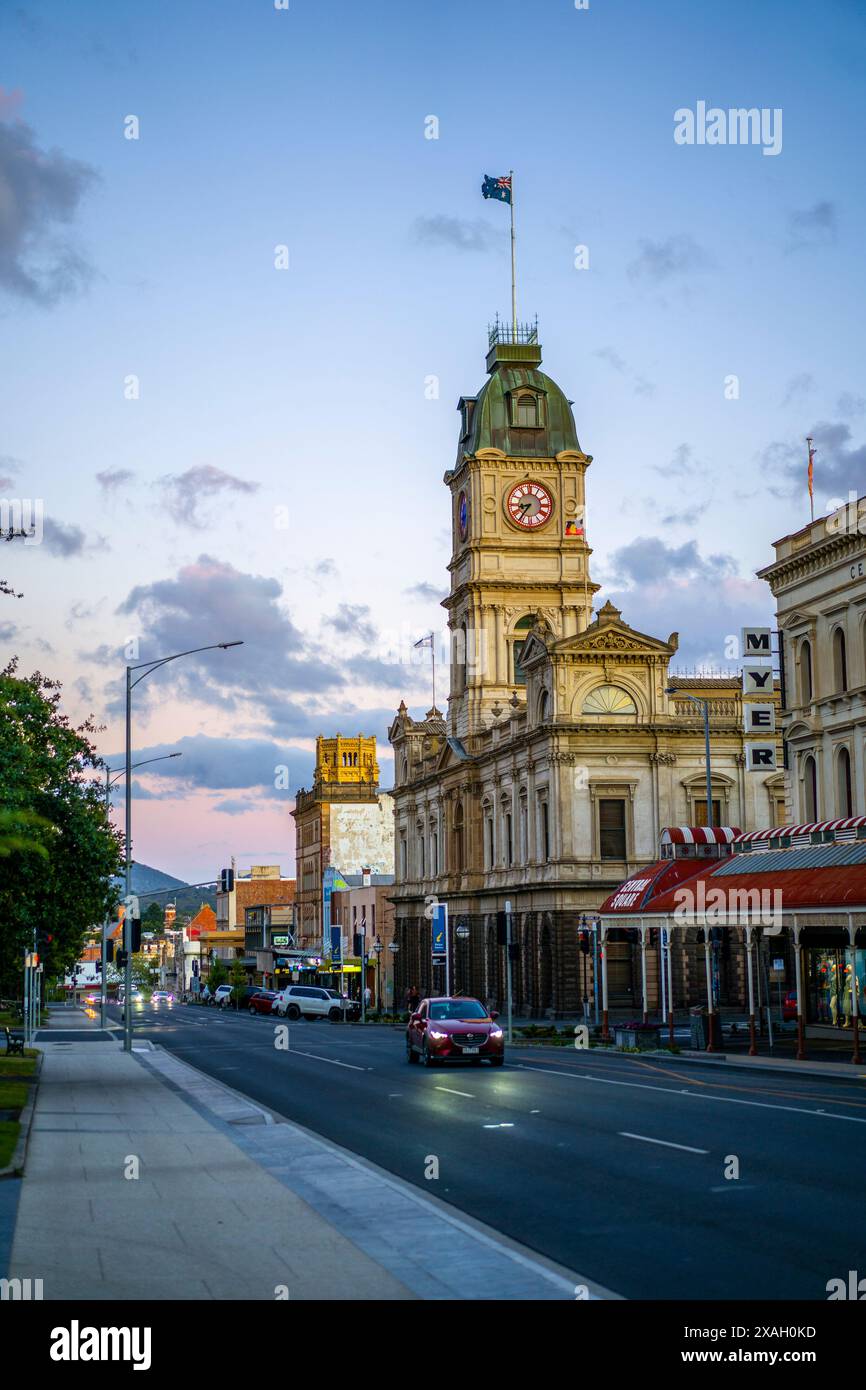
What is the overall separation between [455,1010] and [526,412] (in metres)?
58.0

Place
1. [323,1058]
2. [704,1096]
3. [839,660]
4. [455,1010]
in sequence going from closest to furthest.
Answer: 1. [704,1096]
2. [455,1010]
3. [323,1058]
4. [839,660]

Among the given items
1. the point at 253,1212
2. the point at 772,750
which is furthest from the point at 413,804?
the point at 253,1212

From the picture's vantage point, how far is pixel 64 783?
31078 mm

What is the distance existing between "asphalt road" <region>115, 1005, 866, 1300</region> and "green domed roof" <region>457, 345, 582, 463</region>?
56.9 m

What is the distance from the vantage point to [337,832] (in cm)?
13775

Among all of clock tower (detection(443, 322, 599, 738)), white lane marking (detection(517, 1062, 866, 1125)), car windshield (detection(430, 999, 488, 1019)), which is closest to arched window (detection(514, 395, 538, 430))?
clock tower (detection(443, 322, 599, 738))

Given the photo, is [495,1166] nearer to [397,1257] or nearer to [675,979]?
[397,1257]

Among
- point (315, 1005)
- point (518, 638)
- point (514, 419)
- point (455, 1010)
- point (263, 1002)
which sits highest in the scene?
point (514, 419)

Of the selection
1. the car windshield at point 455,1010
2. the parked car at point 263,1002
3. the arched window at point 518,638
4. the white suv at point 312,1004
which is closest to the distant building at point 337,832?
the parked car at point 263,1002

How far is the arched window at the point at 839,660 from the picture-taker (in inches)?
1769

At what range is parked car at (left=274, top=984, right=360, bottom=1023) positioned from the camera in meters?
76.2

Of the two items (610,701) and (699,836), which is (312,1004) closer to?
(610,701)

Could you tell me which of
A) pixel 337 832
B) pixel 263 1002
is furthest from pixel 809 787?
pixel 337 832
